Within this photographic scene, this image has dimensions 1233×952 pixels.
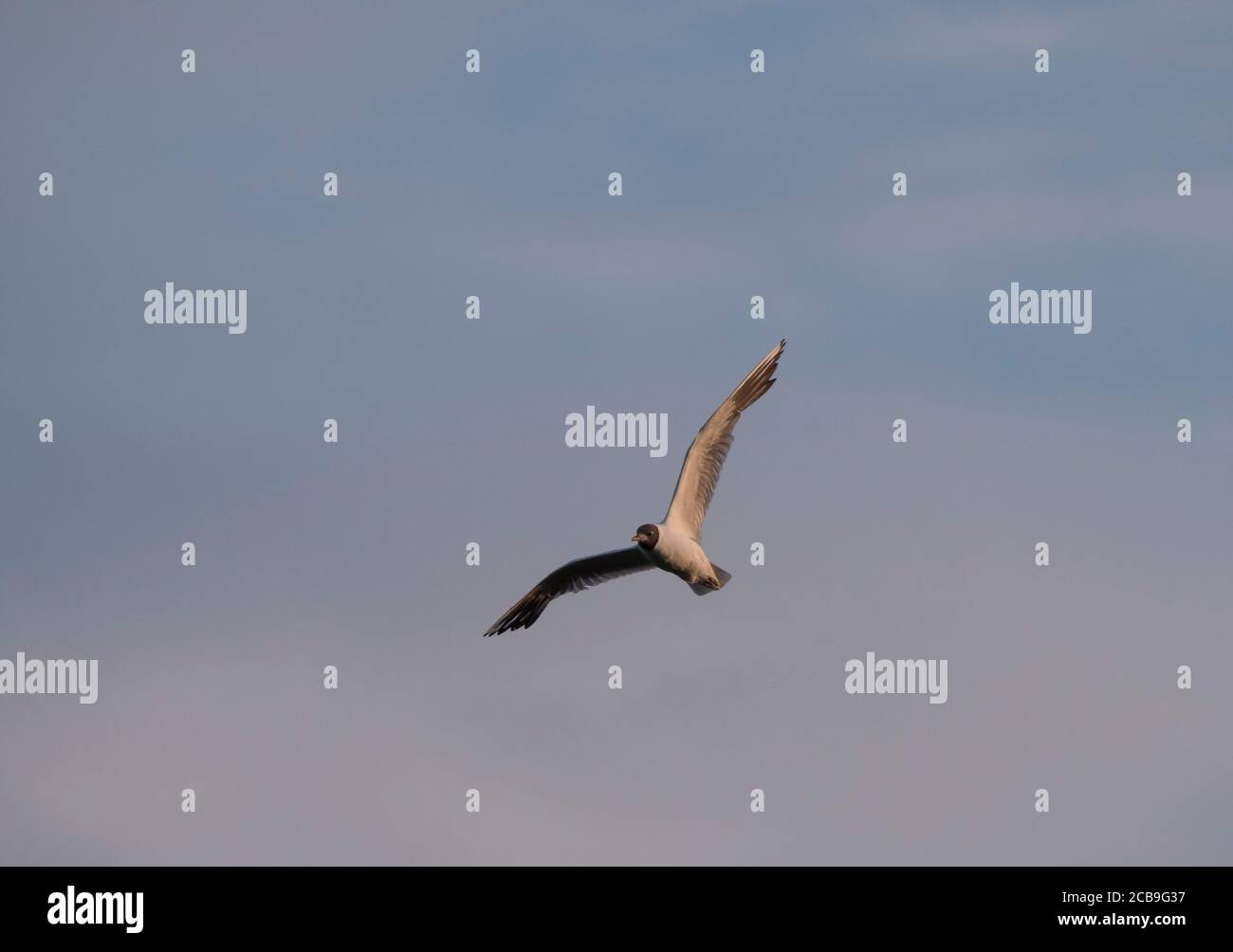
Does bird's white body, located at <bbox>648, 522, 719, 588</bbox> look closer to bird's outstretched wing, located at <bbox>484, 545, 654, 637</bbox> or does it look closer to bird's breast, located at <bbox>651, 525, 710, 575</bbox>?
bird's breast, located at <bbox>651, 525, 710, 575</bbox>

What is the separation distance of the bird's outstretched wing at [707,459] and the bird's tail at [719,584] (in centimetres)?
67

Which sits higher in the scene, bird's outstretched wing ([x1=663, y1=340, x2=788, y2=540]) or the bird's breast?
bird's outstretched wing ([x1=663, y1=340, x2=788, y2=540])

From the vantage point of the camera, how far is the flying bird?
34.0 meters

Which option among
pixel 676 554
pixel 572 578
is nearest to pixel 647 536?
pixel 676 554

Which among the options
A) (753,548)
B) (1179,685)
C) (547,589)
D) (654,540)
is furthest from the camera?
(1179,685)

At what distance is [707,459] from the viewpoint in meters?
35.0

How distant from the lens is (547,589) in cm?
3644

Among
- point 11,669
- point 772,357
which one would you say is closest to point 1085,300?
point 772,357

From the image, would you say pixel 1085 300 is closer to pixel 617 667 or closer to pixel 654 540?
pixel 617 667

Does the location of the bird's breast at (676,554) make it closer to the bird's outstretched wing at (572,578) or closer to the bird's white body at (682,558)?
the bird's white body at (682,558)

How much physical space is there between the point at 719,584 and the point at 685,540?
84cm

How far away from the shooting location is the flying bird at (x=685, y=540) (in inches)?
1340

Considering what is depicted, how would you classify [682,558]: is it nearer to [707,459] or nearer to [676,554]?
[676,554]

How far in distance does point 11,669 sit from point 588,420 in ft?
54.5
